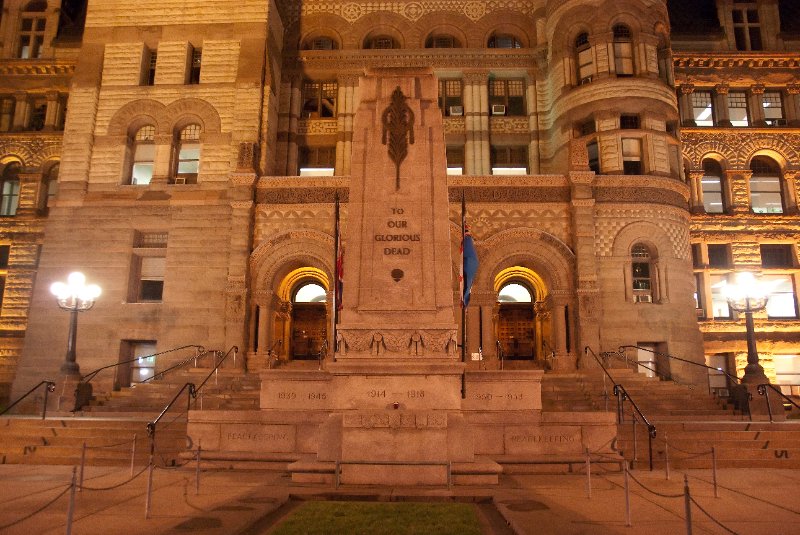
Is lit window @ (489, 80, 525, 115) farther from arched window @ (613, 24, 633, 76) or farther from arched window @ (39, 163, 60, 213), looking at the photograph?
arched window @ (39, 163, 60, 213)

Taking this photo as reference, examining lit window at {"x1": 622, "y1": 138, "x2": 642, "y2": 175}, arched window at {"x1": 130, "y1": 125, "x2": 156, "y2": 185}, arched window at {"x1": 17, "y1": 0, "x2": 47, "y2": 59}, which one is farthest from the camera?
arched window at {"x1": 17, "y1": 0, "x2": 47, "y2": 59}

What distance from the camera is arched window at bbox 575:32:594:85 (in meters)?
29.5

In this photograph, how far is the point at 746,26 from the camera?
34.4 meters

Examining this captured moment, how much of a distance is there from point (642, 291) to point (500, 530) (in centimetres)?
1994

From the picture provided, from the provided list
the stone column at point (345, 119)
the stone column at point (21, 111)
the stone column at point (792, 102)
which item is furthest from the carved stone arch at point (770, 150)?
the stone column at point (21, 111)

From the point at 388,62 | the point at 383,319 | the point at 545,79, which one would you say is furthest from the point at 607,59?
the point at 383,319

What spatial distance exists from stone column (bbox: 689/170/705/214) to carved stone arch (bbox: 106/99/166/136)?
26440 mm

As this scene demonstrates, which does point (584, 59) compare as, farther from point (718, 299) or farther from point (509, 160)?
point (718, 299)

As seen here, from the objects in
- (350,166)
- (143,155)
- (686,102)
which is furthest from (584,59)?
(143,155)

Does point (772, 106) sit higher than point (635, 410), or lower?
higher

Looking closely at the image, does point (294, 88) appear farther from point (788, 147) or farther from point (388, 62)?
point (788, 147)

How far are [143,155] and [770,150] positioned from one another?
3163 centimetres

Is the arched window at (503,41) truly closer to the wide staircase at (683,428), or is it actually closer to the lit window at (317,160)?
the lit window at (317,160)

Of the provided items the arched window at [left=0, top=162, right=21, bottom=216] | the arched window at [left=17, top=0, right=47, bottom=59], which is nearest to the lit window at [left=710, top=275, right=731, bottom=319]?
the arched window at [left=0, top=162, right=21, bottom=216]
